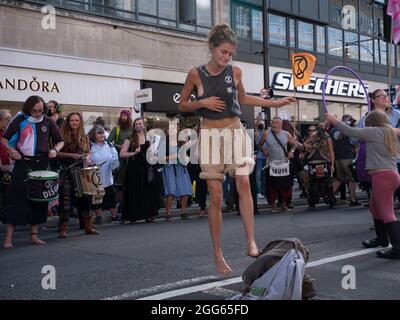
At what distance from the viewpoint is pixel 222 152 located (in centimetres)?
487

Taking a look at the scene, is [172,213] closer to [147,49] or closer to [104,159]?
[104,159]

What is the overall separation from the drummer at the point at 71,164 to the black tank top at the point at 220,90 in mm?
3862

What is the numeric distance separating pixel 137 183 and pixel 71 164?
179 cm

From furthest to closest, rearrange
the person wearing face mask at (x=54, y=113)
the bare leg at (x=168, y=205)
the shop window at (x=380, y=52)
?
the shop window at (x=380, y=52), the bare leg at (x=168, y=205), the person wearing face mask at (x=54, y=113)

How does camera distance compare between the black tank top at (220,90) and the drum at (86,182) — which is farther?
the drum at (86,182)

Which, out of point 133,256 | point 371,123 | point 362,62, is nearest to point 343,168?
point 371,123

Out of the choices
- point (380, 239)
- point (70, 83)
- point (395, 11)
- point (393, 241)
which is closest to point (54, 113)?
point (380, 239)

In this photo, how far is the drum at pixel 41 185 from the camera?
706 cm

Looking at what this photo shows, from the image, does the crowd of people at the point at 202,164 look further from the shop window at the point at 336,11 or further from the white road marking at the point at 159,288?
the shop window at the point at 336,11

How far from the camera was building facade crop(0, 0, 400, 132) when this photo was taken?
16.8m

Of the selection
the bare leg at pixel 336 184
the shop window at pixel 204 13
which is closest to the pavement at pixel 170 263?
the bare leg at pixel 336 184

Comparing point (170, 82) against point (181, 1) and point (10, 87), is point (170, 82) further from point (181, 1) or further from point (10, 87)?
point (10, 87)

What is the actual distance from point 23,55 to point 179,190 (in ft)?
28.6
